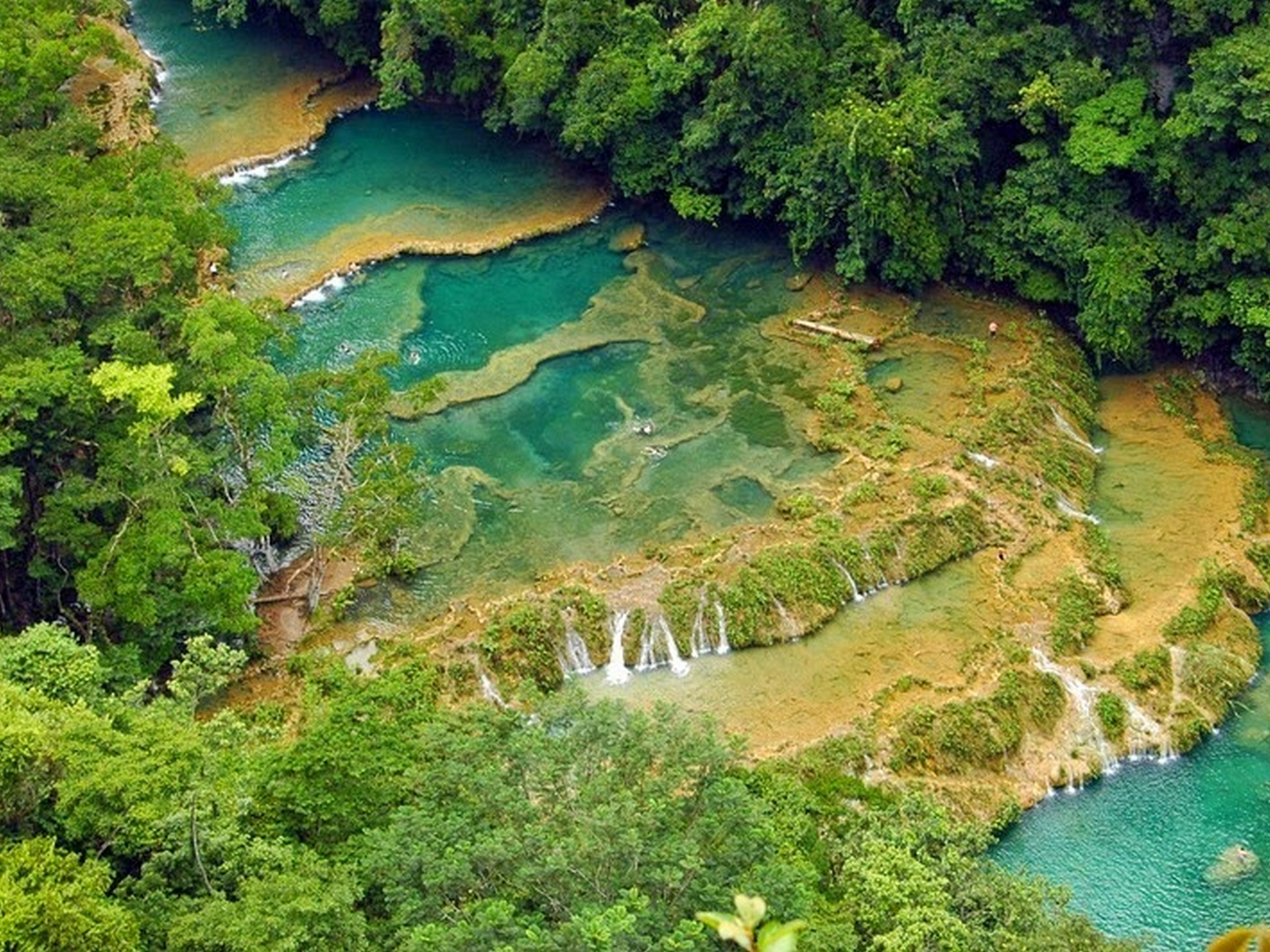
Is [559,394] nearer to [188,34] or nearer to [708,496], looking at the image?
[708,496]

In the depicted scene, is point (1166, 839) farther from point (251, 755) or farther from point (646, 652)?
point (251, 755)

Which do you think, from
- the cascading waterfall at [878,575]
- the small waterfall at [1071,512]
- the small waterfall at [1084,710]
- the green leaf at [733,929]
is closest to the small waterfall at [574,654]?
the cascading waterfall at [878,575]

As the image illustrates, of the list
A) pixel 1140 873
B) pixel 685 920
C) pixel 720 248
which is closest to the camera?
pixel 685 920

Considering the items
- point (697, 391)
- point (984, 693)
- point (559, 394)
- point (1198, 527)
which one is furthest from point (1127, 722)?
point (559, 394)

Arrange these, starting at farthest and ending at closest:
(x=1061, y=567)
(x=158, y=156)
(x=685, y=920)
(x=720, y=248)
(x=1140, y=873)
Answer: (x=720, y=248) → (x=158, y=156) → (x=1061, y=567) → (x=1140, y=873) → (x=685, y=920)

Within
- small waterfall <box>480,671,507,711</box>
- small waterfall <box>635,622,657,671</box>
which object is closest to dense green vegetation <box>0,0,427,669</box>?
small waterfall <box>480,671,507,711</box>

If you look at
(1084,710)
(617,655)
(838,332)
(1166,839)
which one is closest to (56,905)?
(617,655)

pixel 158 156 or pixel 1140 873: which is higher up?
pixel 158 156
